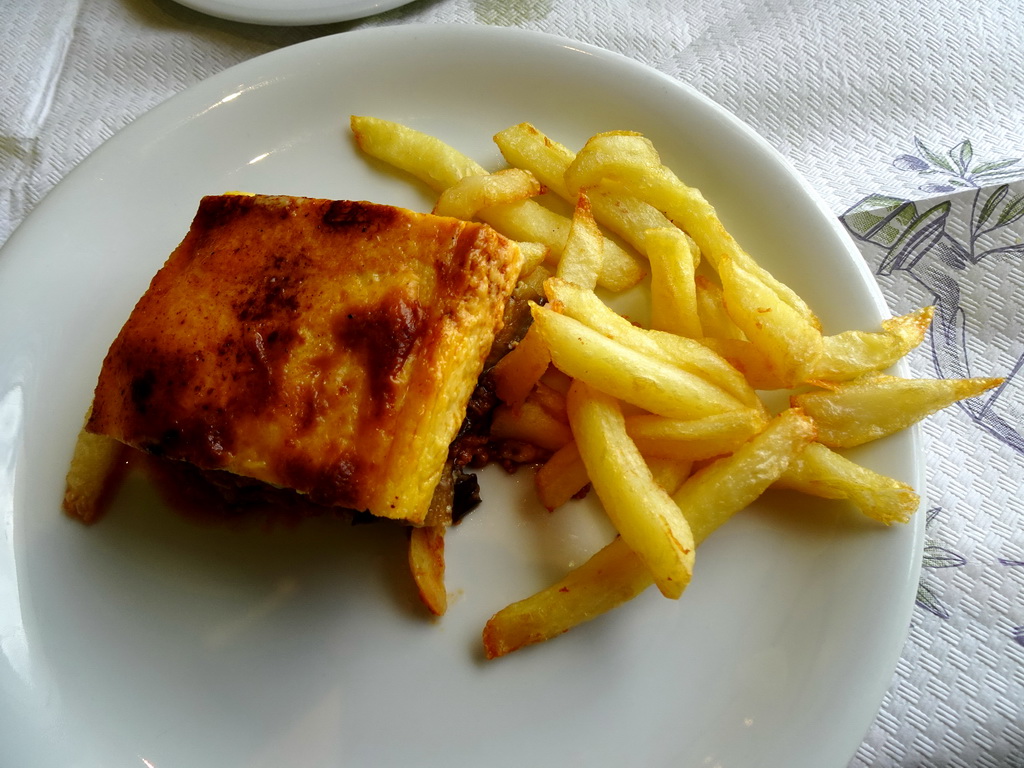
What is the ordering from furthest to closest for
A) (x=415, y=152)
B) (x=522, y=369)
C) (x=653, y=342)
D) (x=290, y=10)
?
(x=290, y=10), (x=415, y=152), (x=522, y=369), (x=653, y=342)

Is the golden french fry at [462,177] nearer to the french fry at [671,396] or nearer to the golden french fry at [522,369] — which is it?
the french fry at [671,396]

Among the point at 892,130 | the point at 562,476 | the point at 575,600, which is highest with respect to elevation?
the point at 892,130

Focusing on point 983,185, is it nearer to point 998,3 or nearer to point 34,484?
point 998,3

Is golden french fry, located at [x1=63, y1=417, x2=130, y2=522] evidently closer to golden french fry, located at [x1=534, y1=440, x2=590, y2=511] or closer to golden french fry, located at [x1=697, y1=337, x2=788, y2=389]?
golden french fry, located at [x1=534, y1=440, x2=590, y2=511]

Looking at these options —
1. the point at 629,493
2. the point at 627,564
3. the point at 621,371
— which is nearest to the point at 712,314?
the point at 621,371

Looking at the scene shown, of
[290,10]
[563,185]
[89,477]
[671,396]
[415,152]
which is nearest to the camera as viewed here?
[671,396]

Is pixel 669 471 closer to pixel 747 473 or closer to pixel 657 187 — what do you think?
pixel 747 473

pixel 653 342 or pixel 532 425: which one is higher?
pixel 653 342

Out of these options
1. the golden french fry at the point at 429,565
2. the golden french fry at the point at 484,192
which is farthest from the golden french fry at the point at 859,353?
the golden french fry at the point at 429,565
